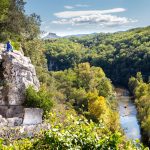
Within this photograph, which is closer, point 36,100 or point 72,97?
point 36,100

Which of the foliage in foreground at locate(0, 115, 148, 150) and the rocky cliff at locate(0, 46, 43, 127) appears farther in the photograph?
the rocky cliff at locate(0, 46, 43, 127)

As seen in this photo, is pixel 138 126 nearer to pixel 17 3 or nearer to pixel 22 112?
pixel 17 3

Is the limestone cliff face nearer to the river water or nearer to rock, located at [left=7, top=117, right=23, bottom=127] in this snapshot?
rock, located at [left=7, top=117, right=23, bottom=127]

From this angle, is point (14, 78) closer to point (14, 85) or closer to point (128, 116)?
point (14, 85)

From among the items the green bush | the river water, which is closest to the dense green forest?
the green bush

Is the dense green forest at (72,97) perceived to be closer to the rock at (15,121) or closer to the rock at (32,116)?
the rock at (32,116)

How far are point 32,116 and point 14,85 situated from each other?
569 cm

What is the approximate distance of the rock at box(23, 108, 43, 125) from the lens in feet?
129

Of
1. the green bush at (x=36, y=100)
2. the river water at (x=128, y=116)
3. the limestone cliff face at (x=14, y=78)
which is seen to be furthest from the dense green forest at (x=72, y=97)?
the river water at (x=128, y=116)

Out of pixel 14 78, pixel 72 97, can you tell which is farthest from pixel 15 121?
pixel 72 97

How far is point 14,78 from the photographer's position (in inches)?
1800

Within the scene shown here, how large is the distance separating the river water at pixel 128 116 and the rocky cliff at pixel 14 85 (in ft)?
103

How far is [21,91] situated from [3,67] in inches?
144

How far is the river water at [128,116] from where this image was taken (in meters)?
89.5
